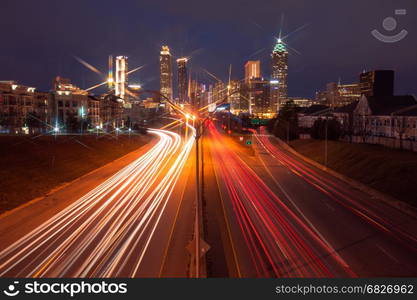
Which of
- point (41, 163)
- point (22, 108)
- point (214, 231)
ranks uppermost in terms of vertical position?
point (22, 108)

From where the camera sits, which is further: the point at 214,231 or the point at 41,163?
the point at 41,163

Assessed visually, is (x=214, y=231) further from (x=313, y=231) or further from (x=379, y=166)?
(x=379, y=166)

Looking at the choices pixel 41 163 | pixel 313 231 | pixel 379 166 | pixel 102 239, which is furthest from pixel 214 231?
pixel 41 163

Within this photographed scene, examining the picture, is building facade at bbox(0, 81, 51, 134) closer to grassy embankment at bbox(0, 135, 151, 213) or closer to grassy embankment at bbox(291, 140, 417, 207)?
grassy embankment at bbox(0, 135, 151, 213)

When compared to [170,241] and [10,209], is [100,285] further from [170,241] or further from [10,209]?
[10,209]

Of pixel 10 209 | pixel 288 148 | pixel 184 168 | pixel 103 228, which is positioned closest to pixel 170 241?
pixel 103 228
